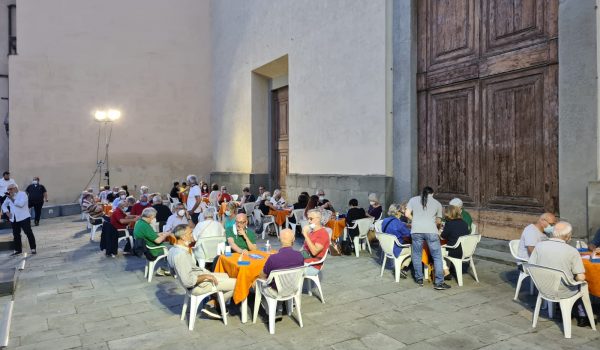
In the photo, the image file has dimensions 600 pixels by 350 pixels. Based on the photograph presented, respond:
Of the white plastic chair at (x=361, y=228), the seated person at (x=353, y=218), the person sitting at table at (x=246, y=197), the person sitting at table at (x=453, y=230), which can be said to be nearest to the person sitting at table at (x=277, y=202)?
the person sitting at table at (x=246, y=197)

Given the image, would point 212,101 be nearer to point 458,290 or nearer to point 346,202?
point 346,202

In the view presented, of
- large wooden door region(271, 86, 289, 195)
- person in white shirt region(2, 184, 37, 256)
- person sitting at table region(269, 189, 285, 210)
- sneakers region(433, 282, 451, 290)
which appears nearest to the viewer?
sneakers region(433, 282, 451, 290)

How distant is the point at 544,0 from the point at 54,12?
56.0 ft

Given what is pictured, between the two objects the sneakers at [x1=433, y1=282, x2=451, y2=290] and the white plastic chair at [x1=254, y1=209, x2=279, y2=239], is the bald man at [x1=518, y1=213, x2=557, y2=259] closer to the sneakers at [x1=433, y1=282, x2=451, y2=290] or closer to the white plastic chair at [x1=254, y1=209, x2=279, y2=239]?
the sneakers at [x1=433, y1=282, x2=451, y2=290]

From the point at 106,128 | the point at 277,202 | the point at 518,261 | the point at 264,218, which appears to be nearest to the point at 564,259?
the point at 518,261

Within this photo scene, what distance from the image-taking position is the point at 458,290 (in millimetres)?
6082

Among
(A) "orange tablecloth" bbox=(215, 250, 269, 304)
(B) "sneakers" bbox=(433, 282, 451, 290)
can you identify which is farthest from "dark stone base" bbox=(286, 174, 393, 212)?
(A) "orange tablecloth" bbox=(215, 250, 269, 304)

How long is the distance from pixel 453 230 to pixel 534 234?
1.08 metres

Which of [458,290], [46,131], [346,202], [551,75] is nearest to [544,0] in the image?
[551,75]

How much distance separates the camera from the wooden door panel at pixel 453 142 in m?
8.79

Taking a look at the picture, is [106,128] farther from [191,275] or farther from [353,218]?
[191,275]

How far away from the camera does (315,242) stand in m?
5.85

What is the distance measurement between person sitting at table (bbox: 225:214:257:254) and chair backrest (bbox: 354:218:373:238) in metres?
2.75

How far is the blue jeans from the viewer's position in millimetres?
6121
